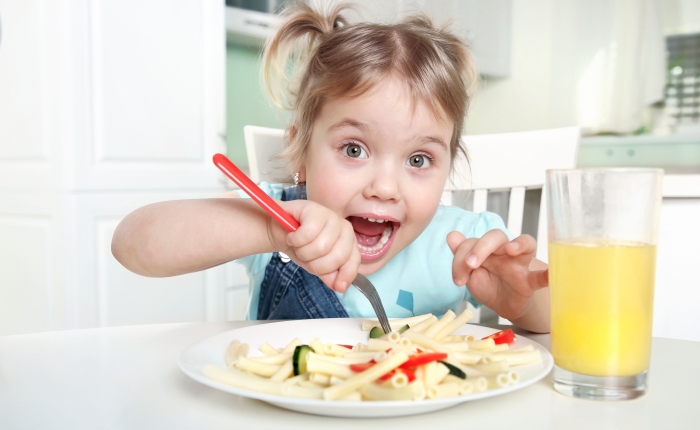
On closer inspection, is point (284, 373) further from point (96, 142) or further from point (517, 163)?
point (96, 142)

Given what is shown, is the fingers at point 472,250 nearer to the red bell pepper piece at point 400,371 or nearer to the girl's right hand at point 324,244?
the girl's right hand at point 324,244

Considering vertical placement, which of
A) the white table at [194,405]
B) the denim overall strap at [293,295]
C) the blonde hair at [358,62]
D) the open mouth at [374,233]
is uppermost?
the blonde hair at [358,62]

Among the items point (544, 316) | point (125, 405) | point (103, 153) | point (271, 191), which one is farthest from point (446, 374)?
point (103, 153)

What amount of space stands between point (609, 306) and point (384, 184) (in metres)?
0.47

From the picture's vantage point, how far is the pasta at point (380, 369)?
434 mm

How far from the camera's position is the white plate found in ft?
1.32

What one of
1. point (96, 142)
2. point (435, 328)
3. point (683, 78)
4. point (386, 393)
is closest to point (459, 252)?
point (435, 328)

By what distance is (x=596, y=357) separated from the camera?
18.9 inches

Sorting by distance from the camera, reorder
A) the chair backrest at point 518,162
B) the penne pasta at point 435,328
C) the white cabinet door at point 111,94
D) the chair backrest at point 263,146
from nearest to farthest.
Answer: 1. the penne pasta at point 435,328
2. the chair backrest at point 518,162
3. the chair backrest at point 263,146
4. the white cabinet door at point 111,94

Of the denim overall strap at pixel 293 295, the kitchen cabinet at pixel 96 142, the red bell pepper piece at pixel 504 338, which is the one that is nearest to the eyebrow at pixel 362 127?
the denim overall strap at pixel 293 295

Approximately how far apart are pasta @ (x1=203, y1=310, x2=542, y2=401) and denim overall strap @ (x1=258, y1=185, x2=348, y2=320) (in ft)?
1.57

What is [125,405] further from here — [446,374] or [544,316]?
[544,316]

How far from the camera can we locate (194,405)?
466 millimetres

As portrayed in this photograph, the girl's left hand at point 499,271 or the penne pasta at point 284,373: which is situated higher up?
the girl's left hand at point 499,271
